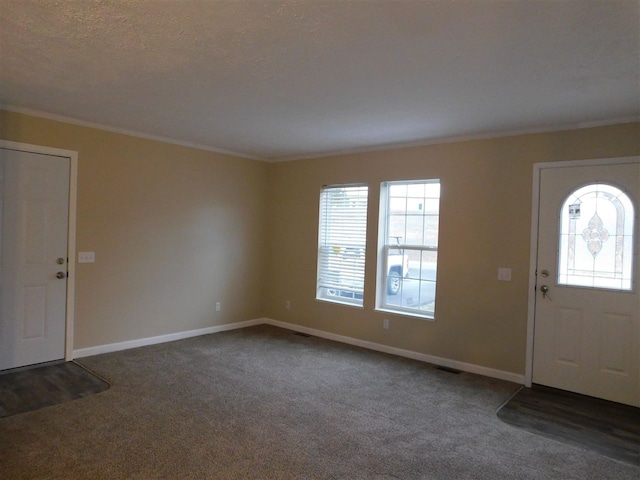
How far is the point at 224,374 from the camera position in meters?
4.09

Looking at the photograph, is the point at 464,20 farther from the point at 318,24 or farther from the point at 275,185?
the point at 275,185

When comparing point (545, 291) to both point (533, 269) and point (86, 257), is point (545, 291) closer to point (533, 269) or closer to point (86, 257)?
point (533, 269)

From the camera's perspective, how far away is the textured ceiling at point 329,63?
210 centimetres

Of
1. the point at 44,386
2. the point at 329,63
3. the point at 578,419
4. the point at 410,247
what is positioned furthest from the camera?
the point at 410,247

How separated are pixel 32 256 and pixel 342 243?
3560 mm

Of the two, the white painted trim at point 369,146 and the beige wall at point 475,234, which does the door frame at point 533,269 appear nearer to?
the beige wall at point 475,234

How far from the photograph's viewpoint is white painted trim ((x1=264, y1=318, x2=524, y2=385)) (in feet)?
13.9

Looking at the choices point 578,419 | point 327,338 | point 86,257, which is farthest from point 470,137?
point 86,257

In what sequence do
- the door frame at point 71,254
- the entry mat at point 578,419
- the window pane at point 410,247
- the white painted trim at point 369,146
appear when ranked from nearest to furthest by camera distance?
1. the entry mat at point 578,419
2. the white painted trim at point 369,146
3. the door frame at point 71,254
4. the window pane at point 410,247

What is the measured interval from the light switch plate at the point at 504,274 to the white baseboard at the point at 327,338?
3.12ft

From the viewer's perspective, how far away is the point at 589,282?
3803mm

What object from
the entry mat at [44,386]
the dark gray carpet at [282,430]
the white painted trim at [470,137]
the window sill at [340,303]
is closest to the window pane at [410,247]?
the window sill at [340,303]

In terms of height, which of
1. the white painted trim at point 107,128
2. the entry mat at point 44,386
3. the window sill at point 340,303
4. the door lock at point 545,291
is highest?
the white painted trim at point 107,128

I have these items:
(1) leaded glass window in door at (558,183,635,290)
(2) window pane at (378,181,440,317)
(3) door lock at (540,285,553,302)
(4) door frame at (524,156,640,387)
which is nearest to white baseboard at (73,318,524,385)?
(4) door frame at (524,156,640,387)
